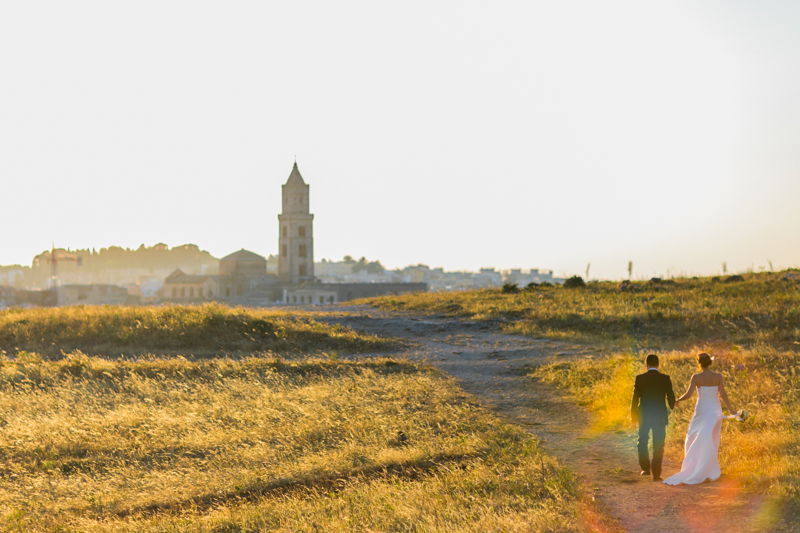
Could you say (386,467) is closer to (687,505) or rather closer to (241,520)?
(241,520)

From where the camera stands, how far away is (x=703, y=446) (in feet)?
32.7

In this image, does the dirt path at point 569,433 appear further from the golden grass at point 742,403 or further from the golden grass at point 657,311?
the golden grass at point 657,311

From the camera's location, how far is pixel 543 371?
2045 cm

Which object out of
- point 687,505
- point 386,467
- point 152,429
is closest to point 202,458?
point 152,429

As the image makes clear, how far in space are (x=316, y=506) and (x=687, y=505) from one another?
4.69 m

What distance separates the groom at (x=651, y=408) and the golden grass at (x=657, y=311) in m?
14.1

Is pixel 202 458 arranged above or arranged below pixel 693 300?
below

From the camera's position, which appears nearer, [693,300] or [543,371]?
[543,371]

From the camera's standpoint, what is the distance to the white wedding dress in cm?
991

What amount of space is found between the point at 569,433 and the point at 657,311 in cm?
1728

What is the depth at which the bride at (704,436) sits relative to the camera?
991 cm

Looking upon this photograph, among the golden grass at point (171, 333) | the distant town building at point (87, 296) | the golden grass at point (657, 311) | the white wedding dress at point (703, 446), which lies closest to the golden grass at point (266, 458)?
the white wedding dress at point (703, 446)

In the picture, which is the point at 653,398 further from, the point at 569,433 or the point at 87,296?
the point at 87,296

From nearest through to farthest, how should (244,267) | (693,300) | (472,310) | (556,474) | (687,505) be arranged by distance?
(687,505), (556,474), (693,300), (472,310), (244,267)
